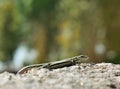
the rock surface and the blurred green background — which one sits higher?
the blurred green background

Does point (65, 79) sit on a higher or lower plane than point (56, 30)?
lower

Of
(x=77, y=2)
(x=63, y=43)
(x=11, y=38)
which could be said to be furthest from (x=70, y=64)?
(x=11, y=38)

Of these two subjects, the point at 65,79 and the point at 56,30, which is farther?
the point at 56,30

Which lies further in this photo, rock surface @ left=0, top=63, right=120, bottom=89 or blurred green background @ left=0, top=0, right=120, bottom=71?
blurred green background @ left=0, top=0, right=120, bottom=71

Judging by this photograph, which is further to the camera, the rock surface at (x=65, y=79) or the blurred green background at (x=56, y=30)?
the blurred green background at (x=56, y=30)

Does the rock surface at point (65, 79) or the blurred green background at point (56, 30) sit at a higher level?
the blurred green background at point (56, 30)
